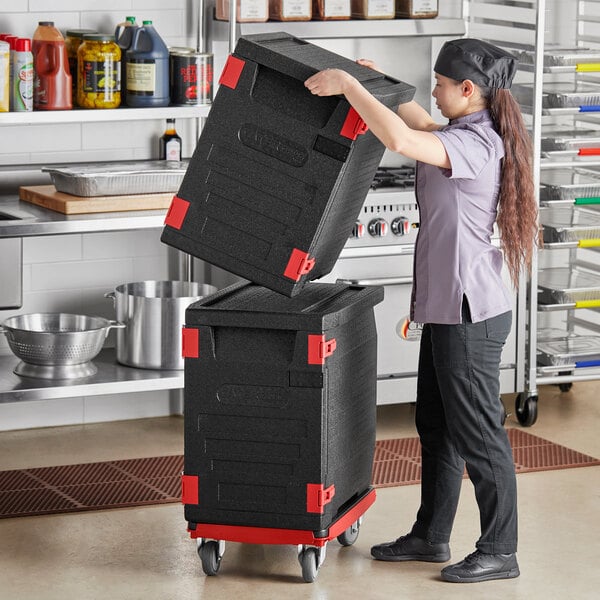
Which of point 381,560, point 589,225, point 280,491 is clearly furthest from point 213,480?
point 589,225

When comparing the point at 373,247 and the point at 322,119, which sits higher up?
the point at 322,119

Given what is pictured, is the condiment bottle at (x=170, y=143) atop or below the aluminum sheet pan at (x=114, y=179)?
atop

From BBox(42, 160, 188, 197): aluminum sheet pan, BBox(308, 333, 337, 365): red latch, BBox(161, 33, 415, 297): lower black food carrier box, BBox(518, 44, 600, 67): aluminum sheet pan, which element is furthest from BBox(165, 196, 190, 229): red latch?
BBox(518, 44, 600, 67): aluminum sheet pan

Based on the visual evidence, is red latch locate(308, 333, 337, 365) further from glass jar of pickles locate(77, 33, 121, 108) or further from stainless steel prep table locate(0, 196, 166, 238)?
glass jar of pickles locate(77, 33, 121, 108)

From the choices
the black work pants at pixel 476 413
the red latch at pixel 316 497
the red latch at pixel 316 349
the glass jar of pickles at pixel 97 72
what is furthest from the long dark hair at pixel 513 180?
the glass jar of pickles at pixel 97 72

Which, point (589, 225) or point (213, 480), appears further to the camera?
point (589, 225)

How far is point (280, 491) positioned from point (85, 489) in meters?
1.13

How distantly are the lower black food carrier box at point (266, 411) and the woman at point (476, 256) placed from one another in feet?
1.00

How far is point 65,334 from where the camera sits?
477cm

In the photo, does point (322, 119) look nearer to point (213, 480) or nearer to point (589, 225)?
point (213, 480)

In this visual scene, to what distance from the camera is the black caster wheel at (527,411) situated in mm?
5500

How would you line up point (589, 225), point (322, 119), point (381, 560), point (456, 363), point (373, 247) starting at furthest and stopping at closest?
point (589, 225) → point (373, 247) → point (381, 560) → point (456, 363) → point (322, 119)

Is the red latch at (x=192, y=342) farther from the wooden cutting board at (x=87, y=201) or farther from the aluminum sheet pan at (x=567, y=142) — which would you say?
the aluminum sheet pan at (x=567, y=142)

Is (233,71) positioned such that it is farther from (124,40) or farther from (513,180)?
(124,40)
